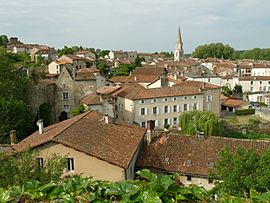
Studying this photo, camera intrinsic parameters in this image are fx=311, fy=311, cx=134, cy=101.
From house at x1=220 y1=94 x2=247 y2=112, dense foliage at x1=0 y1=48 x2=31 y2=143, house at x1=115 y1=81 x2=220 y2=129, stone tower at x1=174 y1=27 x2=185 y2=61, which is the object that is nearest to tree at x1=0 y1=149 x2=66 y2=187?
dense foliage at x1=0 y1=48 x2=31 y2=143

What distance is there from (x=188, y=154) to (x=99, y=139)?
21.2 feet

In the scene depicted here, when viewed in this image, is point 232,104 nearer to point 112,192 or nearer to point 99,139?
point 99,139

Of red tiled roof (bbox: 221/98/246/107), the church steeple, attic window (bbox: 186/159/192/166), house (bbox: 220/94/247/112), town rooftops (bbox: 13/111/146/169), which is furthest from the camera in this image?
the church steeple

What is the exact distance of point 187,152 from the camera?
21203 mm

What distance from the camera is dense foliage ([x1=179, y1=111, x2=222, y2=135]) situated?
108 feet

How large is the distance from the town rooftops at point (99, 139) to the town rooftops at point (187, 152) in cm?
146

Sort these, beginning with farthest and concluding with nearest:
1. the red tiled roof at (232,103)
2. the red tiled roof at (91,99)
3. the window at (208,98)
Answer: the red tiled roof at (232,103)
the window at (208,98)
the red tiled roof at (91,99)

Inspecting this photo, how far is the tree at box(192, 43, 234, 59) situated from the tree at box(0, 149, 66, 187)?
439 feet

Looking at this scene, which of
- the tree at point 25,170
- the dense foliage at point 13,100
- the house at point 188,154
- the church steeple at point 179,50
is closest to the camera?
the tree at point 25,170

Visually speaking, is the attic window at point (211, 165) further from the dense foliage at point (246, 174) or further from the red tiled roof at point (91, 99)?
the red tiled roof at point (91, 99)

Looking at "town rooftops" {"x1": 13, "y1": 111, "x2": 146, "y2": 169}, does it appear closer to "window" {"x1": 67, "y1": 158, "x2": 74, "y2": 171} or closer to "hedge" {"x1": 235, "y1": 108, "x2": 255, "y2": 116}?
"window" {"x1": 67, "y1": 158, "x2": 74, "y2": 171}

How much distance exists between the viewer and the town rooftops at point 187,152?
19922mm

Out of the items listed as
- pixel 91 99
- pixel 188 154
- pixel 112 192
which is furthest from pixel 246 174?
pixel 91 99

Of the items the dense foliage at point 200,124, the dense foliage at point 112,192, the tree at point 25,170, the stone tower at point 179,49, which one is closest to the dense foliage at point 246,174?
the tree at point 25,170
